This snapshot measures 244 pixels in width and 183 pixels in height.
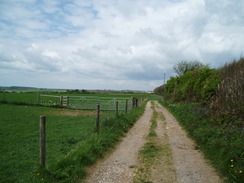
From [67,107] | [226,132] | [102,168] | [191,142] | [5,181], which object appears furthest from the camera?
[67,107]

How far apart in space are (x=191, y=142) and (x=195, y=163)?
2342 mm

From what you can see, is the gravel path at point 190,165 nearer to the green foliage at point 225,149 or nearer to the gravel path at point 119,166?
the green foliage at point 225,149

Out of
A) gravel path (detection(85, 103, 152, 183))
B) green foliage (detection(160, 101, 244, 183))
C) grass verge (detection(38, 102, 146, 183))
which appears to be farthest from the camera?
gravel path (detection(85, 103, 152, 183))

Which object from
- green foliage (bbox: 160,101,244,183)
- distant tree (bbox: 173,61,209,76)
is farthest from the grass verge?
distant tree (bbox: 173,61,209,76)

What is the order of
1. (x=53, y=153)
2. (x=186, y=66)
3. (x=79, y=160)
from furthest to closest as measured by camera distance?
(x=186, y=66)
(x=53, y=153)
(x=79, y=160)

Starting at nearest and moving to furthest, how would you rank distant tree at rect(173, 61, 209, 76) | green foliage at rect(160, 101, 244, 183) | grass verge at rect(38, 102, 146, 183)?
green foliage at rect(160, 101, 244, 183)
grass verge at rect(38, 102, 146, 183)
distant tree at rect(173, 61, 209, 76)

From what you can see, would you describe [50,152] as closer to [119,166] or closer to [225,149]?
[119,166]

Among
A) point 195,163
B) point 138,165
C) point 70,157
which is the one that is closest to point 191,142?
point 195,163

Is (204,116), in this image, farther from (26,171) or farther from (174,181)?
(26,171)

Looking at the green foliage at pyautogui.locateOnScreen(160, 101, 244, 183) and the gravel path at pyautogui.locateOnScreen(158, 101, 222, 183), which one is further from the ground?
the green foliage at pyautogui.locateOnScreen(160, 101, 244, 183)

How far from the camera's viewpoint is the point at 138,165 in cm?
519

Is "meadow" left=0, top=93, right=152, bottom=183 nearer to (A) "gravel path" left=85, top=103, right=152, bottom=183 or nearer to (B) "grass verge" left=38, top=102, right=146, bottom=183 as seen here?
(B) "grass verge" left=38, top=102, right=146, bottom=183

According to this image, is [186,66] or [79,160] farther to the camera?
[186,66]

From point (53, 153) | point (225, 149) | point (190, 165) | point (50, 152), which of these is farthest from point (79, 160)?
point (225, 149)
